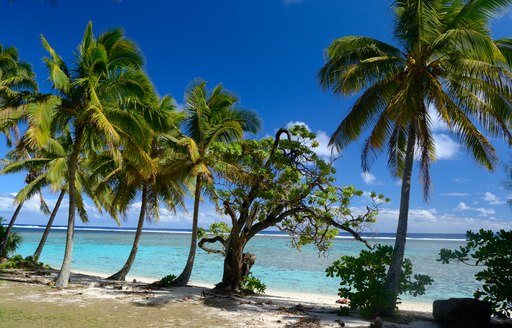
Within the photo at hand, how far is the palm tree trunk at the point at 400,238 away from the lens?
9.38m

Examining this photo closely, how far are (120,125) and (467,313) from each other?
1068 cm

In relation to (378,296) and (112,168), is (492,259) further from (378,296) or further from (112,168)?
(112,168)

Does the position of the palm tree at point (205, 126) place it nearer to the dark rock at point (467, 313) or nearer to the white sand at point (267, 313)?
the white sand at point (267, 313)

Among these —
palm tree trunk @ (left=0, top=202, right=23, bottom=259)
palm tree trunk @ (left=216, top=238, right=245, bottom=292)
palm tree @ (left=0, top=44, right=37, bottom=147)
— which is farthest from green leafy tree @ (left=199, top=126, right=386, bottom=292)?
palm tree trunk @ (left=0, top=202, right=23, bottom=259)

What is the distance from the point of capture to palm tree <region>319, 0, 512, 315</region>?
8953 mm

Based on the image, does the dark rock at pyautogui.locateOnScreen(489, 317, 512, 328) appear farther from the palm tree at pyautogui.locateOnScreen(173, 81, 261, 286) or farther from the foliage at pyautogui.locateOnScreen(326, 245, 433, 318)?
the palm tree at pyautogui.locateOnScreen(173, 81, 261, 286)

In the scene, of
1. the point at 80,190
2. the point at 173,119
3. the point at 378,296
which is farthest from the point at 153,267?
the point at 378,296

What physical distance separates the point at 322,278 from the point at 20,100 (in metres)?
18.8

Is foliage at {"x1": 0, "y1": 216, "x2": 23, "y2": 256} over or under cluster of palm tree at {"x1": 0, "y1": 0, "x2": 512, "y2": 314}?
under

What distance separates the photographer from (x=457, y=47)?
9352 millimetres

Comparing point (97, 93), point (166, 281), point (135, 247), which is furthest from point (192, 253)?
point (97, 93)

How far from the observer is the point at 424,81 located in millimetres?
9727

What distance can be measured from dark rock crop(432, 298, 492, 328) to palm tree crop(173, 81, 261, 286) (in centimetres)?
821

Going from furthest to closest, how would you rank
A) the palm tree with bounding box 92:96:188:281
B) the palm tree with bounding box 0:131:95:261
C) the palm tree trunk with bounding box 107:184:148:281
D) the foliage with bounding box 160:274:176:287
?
the palm tree with bounding box 0:131:95:261
the palm tree trunk with bounding box 107:184:148:281
the palm tree with bounding box 92:96:188:281
the foliage with bounding box 160:274:176:287
